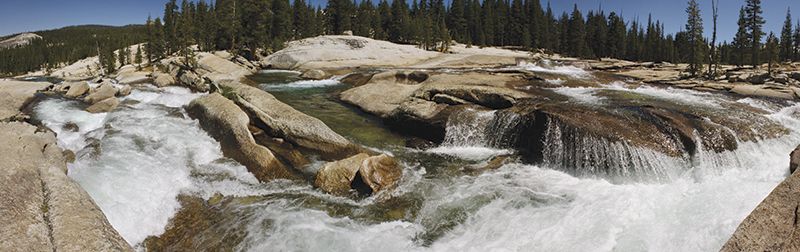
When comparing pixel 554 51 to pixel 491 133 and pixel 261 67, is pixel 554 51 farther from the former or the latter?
pixel 491 133

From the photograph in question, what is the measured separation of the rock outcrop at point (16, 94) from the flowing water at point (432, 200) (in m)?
4.26

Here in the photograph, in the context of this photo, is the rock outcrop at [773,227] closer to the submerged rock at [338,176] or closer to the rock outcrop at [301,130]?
the submerged rock at [338,176]

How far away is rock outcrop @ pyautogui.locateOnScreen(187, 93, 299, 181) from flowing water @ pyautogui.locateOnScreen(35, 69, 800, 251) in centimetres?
35

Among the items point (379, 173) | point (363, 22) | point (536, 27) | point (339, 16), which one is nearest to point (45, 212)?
point (379, 173)

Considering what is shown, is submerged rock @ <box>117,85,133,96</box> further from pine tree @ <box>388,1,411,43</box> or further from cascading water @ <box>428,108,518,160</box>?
pine tree @ <box>388,1,411,43</box>

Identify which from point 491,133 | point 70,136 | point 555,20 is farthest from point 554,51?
point 70,136

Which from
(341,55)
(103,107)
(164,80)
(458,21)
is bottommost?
(103,107)

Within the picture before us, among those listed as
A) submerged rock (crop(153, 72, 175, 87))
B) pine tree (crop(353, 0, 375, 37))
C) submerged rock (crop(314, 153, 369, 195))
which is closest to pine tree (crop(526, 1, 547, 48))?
pine tree (crop(353, 0, 375, 37))

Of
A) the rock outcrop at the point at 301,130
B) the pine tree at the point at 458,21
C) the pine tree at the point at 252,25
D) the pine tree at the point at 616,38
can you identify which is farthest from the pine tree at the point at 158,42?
the pine tree at the point at 616,38

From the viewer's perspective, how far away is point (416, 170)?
11773 mm

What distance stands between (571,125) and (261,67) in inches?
1880

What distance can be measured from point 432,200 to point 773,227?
6.01 metres

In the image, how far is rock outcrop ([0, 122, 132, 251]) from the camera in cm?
538

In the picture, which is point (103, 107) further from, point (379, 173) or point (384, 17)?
point (384, 17)
